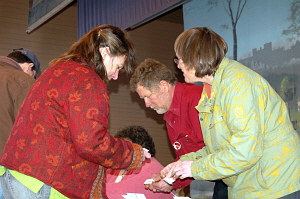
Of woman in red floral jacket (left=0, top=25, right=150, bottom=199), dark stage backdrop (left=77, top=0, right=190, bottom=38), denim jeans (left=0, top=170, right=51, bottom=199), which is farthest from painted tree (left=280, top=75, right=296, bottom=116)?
denim jeans (left=0, top=170, right=51, bottom=199)

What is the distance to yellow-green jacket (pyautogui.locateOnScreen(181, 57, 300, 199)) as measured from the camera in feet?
5.86

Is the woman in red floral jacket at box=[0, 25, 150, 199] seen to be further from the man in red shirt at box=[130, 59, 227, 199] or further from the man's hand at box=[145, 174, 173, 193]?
the man in red shirt at box=[130, 59, 227, 199]

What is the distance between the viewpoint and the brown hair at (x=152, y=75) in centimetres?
348

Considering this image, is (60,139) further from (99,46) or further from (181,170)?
(181,170)

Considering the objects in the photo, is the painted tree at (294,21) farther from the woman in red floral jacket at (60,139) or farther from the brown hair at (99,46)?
the woman in red floral jacket at (60,139)

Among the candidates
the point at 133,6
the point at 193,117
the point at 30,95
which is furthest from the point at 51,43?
the point at 30,95

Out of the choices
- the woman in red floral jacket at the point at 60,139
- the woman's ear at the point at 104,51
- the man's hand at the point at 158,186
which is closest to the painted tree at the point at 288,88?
the man's hand at the point at 158,186

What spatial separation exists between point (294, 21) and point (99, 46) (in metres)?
3.17

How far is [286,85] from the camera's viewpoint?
4.58 meters

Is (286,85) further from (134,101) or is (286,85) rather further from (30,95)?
(134,101)

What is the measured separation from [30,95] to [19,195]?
426 mm

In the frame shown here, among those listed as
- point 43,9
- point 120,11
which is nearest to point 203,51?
point 120,11

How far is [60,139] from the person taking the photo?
1729mm

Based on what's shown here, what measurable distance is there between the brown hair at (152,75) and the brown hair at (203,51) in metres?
1.36
